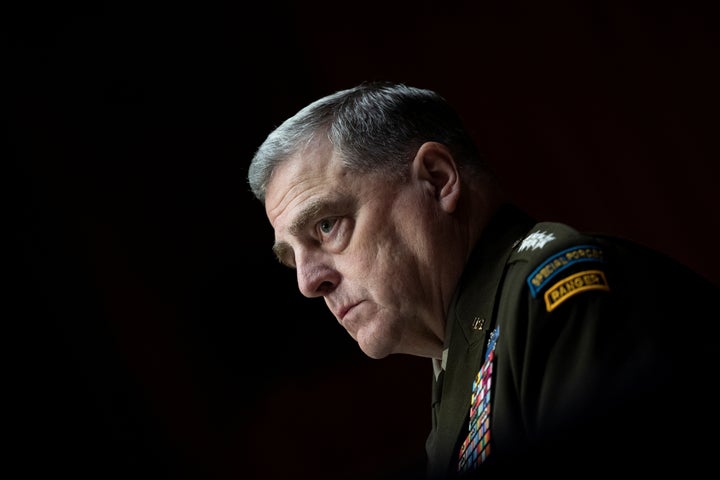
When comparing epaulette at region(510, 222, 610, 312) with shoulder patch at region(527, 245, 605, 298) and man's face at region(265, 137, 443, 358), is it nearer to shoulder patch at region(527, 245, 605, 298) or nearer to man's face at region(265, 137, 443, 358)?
shoulder patch at region(527, 245, 605, 298)

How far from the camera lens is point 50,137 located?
3055 millimetres

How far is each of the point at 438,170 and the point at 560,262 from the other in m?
0.41

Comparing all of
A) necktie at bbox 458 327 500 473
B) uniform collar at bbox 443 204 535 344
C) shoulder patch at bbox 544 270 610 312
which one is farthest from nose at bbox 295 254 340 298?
shoulder patch at bbox 544 270 610 312

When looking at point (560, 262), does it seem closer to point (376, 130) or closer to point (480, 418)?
point (480, 418)

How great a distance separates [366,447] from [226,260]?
100 centimetres

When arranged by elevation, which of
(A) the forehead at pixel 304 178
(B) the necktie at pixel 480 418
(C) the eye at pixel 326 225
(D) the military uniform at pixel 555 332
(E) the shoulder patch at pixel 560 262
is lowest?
(B) the necktie at pixel 480 418

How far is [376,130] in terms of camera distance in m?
1.53

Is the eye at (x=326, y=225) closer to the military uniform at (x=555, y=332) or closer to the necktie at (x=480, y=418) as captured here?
the military uniform at (x=555, y=332)

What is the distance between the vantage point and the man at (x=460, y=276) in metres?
1.07

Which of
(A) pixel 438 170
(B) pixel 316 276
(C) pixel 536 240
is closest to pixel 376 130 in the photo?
(A) pixel 438 170

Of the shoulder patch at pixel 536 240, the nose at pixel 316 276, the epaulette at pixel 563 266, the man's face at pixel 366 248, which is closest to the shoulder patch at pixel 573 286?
the epaulette at pixel 563 266

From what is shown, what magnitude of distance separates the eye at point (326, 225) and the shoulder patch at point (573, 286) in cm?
50

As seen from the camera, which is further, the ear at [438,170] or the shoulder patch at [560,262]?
the ear at [438,170]

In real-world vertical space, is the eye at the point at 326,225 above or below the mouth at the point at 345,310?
above
